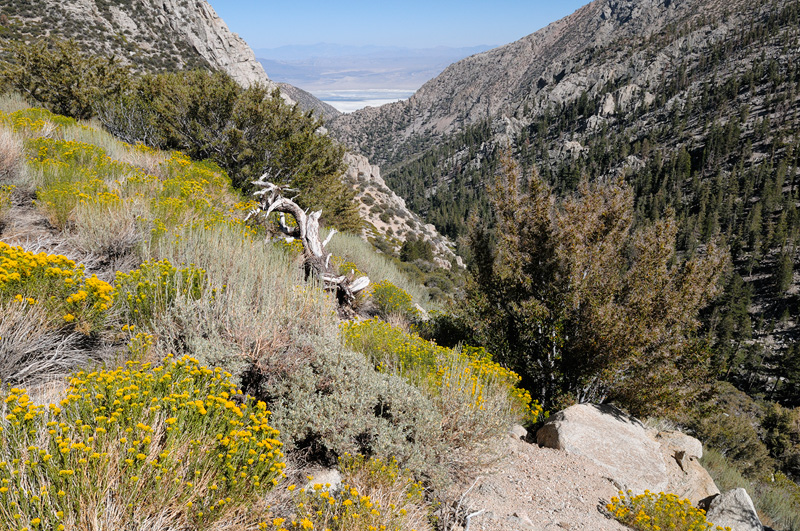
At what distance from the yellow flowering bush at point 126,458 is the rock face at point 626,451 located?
4066mm

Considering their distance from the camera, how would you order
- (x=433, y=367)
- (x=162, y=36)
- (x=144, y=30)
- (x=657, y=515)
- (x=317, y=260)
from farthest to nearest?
(x=162, y=36), (x=144, y=30), (x=317, y=260), (x=433, y=367), (x=657, y=515)

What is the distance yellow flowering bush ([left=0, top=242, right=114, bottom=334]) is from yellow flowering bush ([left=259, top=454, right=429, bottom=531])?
6.17 feet

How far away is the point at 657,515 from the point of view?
382 centimetres

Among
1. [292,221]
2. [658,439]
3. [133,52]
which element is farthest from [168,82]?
[133,52]

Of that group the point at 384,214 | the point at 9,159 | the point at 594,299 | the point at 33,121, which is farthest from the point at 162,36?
the point at 594,299

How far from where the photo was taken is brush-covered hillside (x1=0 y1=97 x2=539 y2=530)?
1750 millimetres

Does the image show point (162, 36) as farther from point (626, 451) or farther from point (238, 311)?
point (626, 451)

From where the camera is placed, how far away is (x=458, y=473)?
12.0 feet

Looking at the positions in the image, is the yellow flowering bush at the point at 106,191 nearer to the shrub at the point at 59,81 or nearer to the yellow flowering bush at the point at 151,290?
the yellow flowering bush at the point at 151,290

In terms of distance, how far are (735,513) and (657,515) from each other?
1247mm

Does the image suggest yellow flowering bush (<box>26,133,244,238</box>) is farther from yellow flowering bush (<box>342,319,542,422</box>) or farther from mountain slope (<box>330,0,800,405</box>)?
mountain slope (<box>330,0,800,405</box>)

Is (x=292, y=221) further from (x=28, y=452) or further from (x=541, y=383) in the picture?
(x=28, y=452)

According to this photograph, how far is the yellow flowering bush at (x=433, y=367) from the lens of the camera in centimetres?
413

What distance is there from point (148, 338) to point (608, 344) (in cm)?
565
